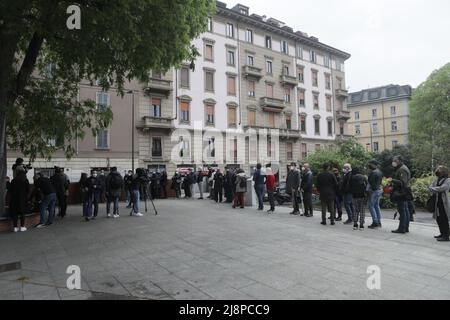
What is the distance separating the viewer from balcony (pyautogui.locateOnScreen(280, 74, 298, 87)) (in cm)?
3900

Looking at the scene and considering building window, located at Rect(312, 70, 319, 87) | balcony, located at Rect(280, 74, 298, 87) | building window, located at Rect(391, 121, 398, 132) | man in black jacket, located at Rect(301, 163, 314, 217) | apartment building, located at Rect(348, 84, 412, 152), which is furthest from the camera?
building window, located at Rect(391, 121, 398, 132)

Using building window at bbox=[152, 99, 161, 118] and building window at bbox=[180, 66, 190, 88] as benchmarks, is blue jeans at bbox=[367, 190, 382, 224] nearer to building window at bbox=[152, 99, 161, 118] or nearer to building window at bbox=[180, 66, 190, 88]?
building window at bbox=[152, 99, 161, 118]

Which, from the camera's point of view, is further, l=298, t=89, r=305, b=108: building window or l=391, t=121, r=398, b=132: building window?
l=391, t=121, r=398, b=132: building window

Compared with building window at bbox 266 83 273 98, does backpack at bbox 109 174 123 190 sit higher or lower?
lower

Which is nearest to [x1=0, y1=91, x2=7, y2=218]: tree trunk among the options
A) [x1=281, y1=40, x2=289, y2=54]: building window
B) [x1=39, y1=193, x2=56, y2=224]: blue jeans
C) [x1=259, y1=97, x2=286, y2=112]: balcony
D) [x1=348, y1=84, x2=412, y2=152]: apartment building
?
[x1=39, y1=193, x2=56, y2=224]: blue jeans

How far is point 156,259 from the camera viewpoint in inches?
237

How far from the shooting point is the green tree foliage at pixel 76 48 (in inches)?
311

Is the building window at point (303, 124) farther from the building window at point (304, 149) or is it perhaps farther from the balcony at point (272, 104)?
the balcony at point (272, 104)

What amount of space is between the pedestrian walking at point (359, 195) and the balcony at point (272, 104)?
2836 centimetres

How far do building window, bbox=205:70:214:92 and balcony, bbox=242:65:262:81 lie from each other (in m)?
4.13

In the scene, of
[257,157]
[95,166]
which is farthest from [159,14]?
[257,157]

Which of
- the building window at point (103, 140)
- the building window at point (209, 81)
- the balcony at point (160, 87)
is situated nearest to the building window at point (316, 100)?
the building window at point (209, 81)

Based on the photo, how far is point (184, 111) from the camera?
31.4 metres

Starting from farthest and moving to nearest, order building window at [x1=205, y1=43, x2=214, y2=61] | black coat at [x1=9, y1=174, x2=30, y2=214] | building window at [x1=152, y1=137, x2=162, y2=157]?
building window at [x1=205, y1=43, x2=214, y2=61], building window at [x1=152, y1=137, x2=162, y2=157], black coat at [x1=9, y1=174, x2=30, y2=214]
